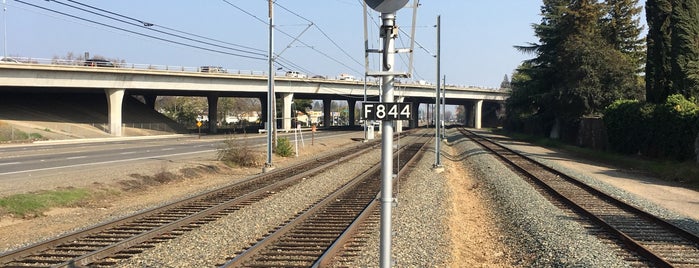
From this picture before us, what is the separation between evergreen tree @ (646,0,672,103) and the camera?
99.0ft

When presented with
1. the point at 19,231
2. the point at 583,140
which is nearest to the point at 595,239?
the point at 19,231

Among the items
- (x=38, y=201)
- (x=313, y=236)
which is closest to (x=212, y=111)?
(x=38, y=201)

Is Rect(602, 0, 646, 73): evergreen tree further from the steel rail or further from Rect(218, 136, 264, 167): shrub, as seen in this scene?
the steel rail

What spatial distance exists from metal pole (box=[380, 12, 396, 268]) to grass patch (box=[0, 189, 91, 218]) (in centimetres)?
1125

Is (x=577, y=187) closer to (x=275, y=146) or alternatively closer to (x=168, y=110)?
(x=275, y=146)

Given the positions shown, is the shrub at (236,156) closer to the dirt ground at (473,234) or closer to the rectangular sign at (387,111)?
the dirt ground at (473,234)

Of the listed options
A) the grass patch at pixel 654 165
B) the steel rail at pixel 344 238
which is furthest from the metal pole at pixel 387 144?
the grass patch at pixel 654 165

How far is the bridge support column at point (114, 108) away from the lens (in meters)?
57.9

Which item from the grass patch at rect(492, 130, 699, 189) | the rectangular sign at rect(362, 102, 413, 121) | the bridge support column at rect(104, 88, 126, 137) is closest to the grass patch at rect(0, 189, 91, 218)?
the rectangular sign at rect(362, 102, 413, 121)

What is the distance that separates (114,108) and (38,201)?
4793cm

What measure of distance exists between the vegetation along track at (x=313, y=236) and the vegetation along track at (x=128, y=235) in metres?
1.88

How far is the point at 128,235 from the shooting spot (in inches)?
391

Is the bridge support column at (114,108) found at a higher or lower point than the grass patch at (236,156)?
higher

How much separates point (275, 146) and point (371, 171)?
12.5 meters
